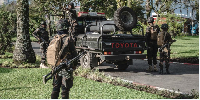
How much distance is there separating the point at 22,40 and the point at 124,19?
4.69 m

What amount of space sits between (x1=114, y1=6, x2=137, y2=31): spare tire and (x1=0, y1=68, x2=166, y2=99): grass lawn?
9.36 ft

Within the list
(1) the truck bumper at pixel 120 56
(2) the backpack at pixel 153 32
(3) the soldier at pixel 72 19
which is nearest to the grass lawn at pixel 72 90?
(1) the truck bumper at pixel 120 56

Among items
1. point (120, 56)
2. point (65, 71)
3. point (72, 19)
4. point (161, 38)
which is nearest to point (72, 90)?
point (65, 71)

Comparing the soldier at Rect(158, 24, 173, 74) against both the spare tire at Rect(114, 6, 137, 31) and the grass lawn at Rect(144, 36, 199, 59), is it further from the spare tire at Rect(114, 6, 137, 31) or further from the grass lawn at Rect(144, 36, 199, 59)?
the grass lawn at Rect(144, 36, 199, 59)

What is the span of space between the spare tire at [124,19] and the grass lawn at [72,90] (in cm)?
285

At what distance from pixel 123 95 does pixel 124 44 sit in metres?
3.94

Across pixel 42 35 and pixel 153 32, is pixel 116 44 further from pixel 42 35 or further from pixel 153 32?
pixel 42 35

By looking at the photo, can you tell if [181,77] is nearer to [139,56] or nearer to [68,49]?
[139,56]

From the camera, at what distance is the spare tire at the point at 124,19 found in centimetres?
1086

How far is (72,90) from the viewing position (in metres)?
7.48

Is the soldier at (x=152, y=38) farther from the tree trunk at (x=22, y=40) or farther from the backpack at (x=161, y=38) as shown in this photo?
the tree trunk at (x=22, y=40)

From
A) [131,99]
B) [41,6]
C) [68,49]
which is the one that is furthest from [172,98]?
[41,6]

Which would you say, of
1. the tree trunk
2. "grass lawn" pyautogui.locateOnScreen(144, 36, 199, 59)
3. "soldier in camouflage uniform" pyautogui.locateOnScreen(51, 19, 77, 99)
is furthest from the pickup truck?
"grass lawn" pyautogui.locateOnScreen(144, 36, 199, 59)

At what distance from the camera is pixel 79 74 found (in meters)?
9.85
